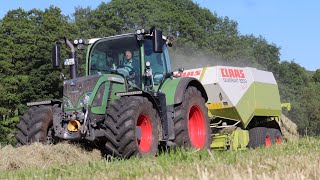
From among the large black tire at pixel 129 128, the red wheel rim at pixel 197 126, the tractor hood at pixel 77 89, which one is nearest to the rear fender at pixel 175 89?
the red wheel rim at pixel 197 126

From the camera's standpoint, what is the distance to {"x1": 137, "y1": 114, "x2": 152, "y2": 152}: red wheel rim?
27.0 ft

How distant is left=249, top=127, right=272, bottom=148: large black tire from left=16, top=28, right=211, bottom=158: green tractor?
3822 millimetres

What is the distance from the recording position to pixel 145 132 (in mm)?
8344

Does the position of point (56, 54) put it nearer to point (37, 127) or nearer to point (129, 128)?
point (37, 127)

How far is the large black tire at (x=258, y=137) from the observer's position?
13.5 m

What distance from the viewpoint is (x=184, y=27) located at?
176 feet

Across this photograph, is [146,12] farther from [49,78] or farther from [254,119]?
[254,119]

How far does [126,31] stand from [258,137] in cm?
3706

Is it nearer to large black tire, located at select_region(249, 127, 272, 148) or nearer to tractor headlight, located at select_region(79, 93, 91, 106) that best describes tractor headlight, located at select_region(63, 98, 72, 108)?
tractor headlight, located at select_region(79, 93, 91, 106)

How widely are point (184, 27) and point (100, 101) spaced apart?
151 ft

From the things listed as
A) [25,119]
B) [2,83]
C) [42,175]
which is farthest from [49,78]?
[42,175]

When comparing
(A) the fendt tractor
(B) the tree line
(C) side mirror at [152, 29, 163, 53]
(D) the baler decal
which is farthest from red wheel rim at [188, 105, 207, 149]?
(B) the tree line

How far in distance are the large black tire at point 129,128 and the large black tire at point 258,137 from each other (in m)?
5.84

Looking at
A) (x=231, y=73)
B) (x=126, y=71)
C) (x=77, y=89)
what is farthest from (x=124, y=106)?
(x=231, y=73)
